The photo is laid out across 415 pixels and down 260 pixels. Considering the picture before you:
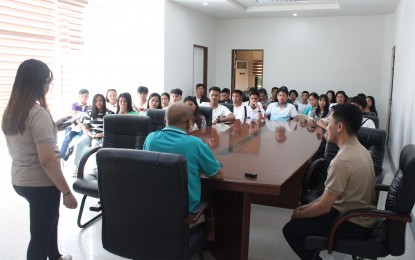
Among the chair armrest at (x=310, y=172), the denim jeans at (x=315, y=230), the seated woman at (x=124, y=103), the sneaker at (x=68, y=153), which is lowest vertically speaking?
the sneaker at (x=68, y=153)

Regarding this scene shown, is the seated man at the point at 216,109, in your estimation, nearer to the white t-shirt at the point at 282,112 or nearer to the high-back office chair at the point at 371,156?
the white t-shirt at the point at 282,112

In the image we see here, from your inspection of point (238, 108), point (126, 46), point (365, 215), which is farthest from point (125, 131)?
point (126, 46)

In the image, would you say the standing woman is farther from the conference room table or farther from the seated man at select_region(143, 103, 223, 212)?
the conference room table

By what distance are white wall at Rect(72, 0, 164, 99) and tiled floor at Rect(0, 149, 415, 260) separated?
4027mm

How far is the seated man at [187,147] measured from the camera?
2.31 meters

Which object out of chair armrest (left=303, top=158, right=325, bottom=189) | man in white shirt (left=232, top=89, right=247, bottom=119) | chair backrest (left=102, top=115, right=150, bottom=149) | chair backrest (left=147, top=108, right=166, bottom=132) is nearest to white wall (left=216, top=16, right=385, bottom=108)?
man in white shirt (left=232, top=89, right=247, bottom=119)

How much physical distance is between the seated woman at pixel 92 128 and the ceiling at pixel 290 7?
3.33m

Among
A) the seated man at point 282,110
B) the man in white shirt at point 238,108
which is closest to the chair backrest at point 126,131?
the man in white shirt at point 238,108

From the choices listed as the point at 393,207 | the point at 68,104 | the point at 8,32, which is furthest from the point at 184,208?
the point at 68,104

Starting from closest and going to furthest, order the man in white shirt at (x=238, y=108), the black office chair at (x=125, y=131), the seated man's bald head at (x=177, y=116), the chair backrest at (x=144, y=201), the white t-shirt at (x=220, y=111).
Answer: the chair backrest at (x=144, y=201) → the seated man's bald head at (x=177, y=116) → the black office chair at (x=125, y=131) → the white t-shirt at (x=220, y=111) → the man in white shirt at (x=238, y=108)

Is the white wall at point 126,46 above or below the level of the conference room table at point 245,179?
above

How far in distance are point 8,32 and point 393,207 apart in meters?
5.59

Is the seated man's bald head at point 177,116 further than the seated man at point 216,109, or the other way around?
the seated man at point 216,109

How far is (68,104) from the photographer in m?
6.98
